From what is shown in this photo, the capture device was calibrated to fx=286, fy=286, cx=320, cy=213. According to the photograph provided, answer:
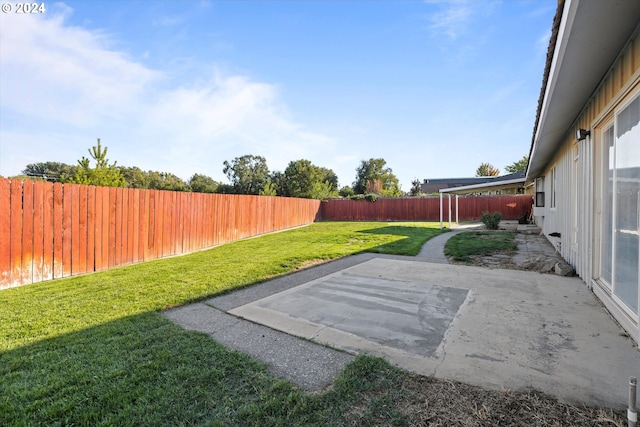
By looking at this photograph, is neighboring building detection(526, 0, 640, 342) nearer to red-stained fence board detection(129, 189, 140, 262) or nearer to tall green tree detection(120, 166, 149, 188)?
red-stained fence board detection(129, 189, 140, 262)

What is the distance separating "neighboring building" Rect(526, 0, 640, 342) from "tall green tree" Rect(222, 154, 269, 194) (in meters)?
43.8

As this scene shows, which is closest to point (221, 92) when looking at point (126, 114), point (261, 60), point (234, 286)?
point (261, 60)

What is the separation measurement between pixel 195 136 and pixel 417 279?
16.8 metres

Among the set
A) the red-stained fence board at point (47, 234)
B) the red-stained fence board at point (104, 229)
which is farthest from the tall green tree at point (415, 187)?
the red-stained fence board at point (47, 234)

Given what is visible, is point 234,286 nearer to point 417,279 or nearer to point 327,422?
point 417,279

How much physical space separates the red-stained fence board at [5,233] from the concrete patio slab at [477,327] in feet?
16.1

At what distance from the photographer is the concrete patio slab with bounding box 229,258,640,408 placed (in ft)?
6.96

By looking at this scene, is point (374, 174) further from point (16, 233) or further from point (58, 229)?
point (16, 233)

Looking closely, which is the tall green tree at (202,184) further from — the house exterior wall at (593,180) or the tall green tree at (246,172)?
the house exterior wall at (593,180)

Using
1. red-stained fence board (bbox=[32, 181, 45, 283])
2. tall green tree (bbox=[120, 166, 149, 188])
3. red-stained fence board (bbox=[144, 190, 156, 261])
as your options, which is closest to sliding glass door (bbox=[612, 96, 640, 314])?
red-stained fence board (bbox=[32, 181, 45, 283])

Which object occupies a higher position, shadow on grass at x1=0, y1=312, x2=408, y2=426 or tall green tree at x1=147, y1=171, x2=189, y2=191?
tall green tree at x1=147, y1=171, x2=189, y2=191

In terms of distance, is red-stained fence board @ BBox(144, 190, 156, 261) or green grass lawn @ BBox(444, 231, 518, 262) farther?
red-stained fence board @ BBox(144, 190, 156, 261)

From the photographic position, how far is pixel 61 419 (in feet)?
5.75

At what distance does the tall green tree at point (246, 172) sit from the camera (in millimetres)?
46375
